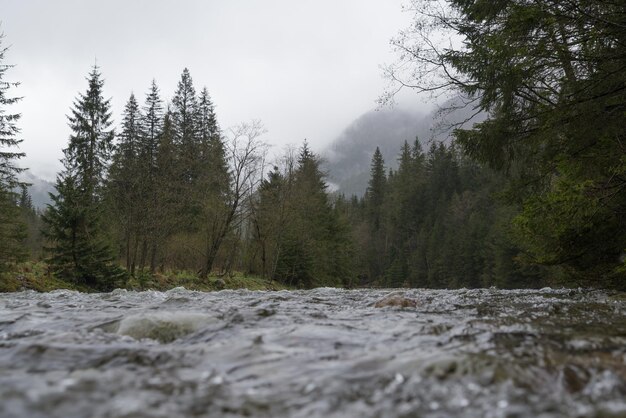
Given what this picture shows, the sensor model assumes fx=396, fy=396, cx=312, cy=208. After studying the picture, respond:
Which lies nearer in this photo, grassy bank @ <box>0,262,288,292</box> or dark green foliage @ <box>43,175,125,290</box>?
grassy bank @ <box>0,262,288,292</box>

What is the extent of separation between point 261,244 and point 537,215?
23.7 metres

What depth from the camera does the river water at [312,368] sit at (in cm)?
205

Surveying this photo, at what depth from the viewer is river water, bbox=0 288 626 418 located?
6.73 ft

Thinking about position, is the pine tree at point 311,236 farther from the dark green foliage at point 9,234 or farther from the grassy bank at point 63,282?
the dark green foliage at point 9,234

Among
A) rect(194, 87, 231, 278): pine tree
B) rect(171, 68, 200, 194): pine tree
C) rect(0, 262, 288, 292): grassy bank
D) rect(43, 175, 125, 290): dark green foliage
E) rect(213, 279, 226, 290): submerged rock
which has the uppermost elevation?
rect(171, 68, 200, 194): pine tree

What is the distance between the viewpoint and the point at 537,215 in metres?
7.24

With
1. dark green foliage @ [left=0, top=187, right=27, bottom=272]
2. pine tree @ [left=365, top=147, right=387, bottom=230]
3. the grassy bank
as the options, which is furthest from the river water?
pine tree @ [left=365, top=147, right=387, bottom=230]

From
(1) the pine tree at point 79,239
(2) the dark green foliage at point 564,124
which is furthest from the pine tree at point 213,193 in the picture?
(2) the dark green foliage at point 564,124

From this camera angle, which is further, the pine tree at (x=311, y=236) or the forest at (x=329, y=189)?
the pine tree at (x=311, y=236)

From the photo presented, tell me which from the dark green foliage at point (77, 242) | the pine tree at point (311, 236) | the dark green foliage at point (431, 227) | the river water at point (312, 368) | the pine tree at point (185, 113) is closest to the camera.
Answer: the river water at point (312, 368)

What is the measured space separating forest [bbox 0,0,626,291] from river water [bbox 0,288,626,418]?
12.7 ft

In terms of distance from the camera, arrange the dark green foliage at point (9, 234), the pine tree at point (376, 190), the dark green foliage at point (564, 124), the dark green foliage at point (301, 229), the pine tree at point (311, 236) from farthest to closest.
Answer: the pine tree at point (376, 190)
the pine tree at point (311, 236)
the dark green foliage at point (301, 229)
the dark green foliage at point (9, 234)
the dark green foliage at point (564, 124)

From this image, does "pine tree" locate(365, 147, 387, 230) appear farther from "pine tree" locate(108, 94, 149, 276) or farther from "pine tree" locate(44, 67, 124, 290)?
"pine tree" locate(44, 67, 124, 290)

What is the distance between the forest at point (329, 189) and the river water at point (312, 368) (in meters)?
3.88
